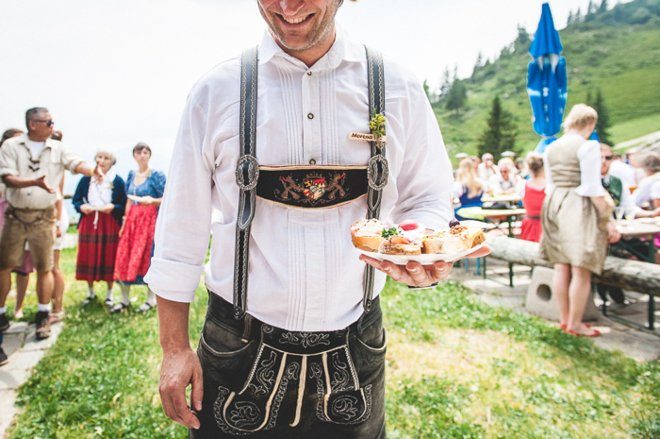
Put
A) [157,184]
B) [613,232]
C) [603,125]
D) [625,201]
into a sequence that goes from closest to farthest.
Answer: [613,232] < [157,184] < [625,201] < [603,125]

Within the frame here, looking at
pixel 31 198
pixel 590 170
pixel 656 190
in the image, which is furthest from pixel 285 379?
pixel 656 190

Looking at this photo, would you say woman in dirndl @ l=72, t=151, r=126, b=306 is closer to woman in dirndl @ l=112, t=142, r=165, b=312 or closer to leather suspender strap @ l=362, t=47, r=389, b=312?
woman in dirndl @ l=112, t=142, r=165, b=312

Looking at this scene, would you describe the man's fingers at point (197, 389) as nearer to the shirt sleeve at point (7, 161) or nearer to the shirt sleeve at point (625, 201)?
the shirt sleeve at point (7, 161)

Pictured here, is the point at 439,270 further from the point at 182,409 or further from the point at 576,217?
the point at 576,217

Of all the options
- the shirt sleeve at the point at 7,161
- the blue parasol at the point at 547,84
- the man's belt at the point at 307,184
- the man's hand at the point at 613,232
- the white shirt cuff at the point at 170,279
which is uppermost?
the blue parasol at the point at 547,84

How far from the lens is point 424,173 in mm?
1413

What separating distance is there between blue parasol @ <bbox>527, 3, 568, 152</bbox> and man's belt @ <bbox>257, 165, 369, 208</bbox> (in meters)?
7.02

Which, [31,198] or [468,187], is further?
[468,187]

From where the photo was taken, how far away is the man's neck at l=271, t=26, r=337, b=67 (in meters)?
1.25

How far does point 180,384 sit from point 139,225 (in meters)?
4.70

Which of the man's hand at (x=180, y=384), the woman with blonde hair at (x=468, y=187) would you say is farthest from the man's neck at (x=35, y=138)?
the woman with blonde hair at (x=468, y=187)

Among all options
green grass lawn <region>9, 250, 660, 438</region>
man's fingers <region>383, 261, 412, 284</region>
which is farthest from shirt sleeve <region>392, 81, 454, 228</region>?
green grass lawn <region>9, 250, 660, 438</region>

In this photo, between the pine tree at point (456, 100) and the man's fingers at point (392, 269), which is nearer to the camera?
the man's fingers at point (392, 269)

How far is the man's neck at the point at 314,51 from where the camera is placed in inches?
49.4
